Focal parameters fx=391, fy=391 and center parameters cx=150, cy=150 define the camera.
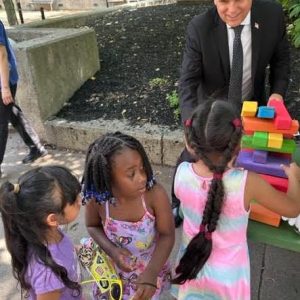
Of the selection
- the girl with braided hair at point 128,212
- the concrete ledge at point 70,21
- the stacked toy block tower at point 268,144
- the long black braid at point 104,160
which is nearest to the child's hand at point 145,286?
the girl with braided hair at point 128,212

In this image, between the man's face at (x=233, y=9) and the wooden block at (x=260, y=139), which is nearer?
the wooden block at (x=260, y=139)

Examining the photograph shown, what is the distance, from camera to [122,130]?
400 centimetres

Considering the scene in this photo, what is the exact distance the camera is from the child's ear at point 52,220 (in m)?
1.54

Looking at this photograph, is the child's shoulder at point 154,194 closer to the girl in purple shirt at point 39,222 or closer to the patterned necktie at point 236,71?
the girl in purple shirt at point 39,222

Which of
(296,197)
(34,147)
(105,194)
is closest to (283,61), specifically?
(296,197)

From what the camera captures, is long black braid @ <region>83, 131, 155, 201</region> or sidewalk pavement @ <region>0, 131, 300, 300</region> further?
sidewalk pavement @ <region>0, 131, 300, 300</region>

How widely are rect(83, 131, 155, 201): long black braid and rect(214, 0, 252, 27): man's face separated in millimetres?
965

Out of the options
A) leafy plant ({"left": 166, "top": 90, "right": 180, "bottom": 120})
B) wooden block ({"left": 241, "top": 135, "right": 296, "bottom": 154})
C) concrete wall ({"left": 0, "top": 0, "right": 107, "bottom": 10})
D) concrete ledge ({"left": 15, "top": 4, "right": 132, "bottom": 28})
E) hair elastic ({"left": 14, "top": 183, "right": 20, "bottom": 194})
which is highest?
hair elastic ({"left": 14, "top": 183, "right": 20, "bottom": 194})

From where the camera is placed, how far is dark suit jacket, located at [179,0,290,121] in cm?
232

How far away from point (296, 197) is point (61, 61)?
3648 millimetres

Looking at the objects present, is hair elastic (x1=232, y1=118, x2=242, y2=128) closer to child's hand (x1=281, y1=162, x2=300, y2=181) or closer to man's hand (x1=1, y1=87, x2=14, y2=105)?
child's hand (x1=281, y1=162, x2=300, y2=181)

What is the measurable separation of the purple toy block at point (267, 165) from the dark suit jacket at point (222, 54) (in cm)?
50

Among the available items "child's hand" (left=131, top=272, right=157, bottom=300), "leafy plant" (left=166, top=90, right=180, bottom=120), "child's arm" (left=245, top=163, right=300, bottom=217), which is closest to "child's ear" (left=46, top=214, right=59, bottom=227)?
"child's hand" (left=131, top=272, right=157, bottom=300)

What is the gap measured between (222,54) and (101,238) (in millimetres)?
1293
